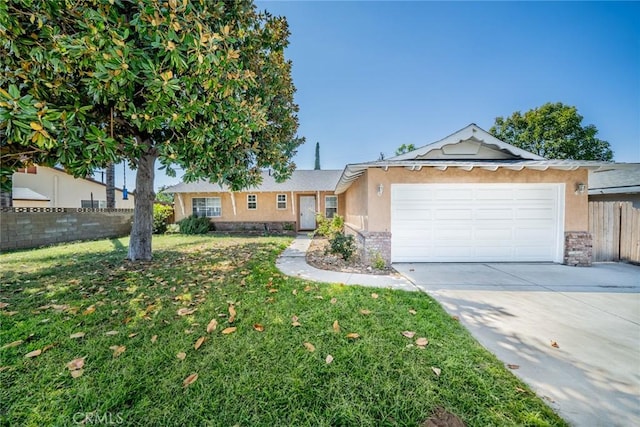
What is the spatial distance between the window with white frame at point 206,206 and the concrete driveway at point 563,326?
1414 centimetres

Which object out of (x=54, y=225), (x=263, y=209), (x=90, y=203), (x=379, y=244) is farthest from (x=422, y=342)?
→ (x=90, y=203)

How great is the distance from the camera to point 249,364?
7.99 feet

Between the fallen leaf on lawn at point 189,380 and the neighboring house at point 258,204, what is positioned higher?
the neighboring house at point 258,204

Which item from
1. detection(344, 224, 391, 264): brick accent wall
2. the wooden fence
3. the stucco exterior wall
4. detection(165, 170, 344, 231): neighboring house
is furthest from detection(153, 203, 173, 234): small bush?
the wooden fence

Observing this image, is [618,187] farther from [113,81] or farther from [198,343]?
[113,81]

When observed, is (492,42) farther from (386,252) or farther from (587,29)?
(386,252)

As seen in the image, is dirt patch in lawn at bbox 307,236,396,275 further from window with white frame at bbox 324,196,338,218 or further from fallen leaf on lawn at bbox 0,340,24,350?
window with white frame at bbox 324,196,338,218

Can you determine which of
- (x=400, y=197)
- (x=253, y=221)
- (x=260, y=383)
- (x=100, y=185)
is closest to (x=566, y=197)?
(x=400, y=197)

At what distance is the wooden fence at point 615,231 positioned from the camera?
6730 millimetres

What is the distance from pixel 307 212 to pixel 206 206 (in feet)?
22.7

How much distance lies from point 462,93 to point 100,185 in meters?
29.0

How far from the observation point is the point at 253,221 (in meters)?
16.2

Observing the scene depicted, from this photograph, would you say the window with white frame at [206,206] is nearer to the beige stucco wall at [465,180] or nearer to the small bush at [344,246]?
the small bush at [344,246]

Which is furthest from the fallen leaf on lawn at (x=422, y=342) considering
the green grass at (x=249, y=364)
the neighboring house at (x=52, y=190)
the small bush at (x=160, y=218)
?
the neighboring house at (x=52, y=190)
